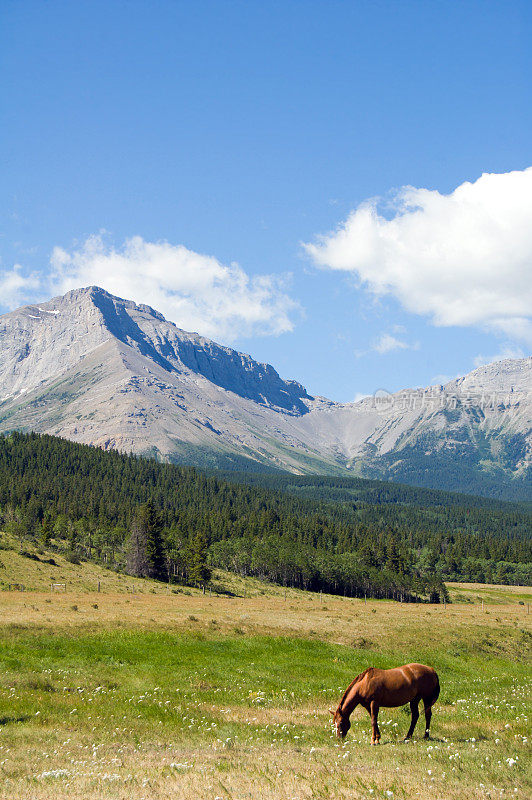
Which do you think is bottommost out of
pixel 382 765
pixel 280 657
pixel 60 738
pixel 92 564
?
pixel 92 564

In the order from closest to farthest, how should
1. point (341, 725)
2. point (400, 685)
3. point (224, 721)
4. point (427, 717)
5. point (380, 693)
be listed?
1. point (380, 693)
2. point (341, 725)
3. point (400, 685)
4. point (427, 717)
5. point (224, 721)

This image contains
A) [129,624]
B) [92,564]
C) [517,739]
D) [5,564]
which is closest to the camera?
[517,739]

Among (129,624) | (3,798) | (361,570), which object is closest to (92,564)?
(361,570)

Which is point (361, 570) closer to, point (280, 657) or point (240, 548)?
point (240, 548)

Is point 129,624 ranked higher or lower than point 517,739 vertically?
lower

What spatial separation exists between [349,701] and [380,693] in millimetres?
1157

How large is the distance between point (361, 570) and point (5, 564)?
9020 centimetres

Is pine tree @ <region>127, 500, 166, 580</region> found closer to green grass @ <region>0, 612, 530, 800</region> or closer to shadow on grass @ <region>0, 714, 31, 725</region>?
green grass @ <region>0, 612, 530, 800</region>

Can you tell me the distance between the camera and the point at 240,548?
15250 centimetres

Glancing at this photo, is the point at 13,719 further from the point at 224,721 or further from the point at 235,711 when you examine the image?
the point at 235,711

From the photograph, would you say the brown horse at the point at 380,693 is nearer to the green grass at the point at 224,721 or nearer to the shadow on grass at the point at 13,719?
the green grass at the point at 224,721

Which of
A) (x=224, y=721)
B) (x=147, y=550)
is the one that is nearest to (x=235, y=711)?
(x=224, y=721)

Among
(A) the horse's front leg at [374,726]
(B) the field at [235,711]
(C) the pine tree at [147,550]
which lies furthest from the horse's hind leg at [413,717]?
(C) the pine tree at [147,550]

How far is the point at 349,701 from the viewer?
730 inches
